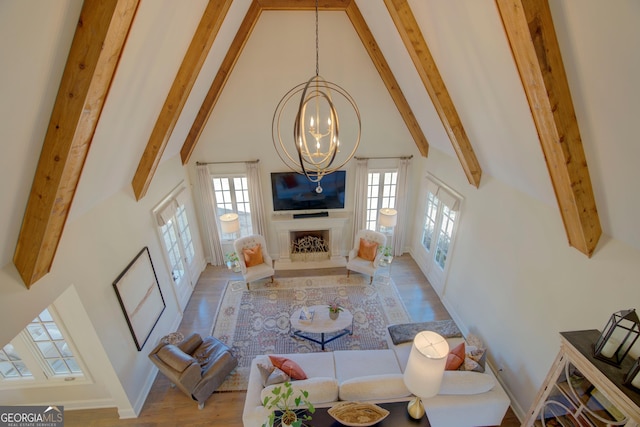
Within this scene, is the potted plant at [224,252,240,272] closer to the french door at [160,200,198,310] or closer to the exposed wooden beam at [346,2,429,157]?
the french door at [160,200,198,310]

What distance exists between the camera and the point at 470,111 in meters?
3.76

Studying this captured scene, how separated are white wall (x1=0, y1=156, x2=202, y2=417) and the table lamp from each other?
130 inches

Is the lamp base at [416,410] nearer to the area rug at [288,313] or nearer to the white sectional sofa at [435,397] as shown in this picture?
the white sectional sofa at [435,397]

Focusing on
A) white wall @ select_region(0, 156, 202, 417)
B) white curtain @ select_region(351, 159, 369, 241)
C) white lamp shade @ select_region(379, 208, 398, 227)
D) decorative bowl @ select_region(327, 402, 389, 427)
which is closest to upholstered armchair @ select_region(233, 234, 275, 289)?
white wall @ select_region(0, 156, 202, 417)

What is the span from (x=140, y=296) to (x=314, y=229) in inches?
139

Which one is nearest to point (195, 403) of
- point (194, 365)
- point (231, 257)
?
point (194, 365)

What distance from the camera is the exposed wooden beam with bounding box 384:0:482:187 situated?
11.7 feet

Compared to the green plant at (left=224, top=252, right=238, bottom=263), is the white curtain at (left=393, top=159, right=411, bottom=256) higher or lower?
higher

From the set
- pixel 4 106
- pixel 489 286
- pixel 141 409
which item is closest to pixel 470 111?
pixel 489 286

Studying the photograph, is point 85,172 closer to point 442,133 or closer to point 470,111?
point 470,111

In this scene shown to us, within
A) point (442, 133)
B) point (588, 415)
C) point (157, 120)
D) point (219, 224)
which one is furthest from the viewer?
point (219, 224)

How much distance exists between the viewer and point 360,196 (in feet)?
21.6

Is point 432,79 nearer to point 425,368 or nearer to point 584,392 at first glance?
point 425,368

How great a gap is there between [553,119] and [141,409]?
5.49 metres
